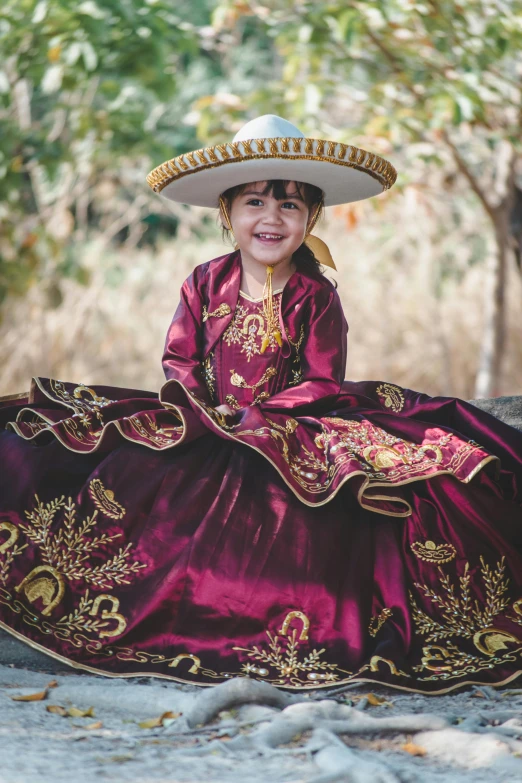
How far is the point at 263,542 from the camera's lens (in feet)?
7.98

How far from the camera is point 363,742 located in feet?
6.21

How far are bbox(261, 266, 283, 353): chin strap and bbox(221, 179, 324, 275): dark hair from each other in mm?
127

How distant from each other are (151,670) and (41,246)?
5.98 meters

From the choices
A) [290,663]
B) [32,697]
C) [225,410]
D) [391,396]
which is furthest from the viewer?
[391,396]

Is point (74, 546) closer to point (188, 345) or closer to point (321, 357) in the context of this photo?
point (188, 345)

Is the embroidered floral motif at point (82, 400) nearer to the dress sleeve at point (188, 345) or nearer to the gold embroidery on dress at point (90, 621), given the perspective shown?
the dress sleeve at point (188, 345)

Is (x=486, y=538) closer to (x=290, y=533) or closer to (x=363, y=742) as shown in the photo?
(x=290, y=533)

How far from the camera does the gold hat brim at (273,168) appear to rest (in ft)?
8.74

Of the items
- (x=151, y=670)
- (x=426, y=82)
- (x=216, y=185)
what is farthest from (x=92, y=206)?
(x=151, y=670)

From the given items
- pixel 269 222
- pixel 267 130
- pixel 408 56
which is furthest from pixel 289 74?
pixel 269 222

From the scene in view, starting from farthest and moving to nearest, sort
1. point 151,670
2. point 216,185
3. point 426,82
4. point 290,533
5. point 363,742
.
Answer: point 426,82, point 216,185, point 290,533, point 151,670, point 363,742

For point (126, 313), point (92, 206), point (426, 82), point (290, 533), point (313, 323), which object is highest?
point (92, 206)

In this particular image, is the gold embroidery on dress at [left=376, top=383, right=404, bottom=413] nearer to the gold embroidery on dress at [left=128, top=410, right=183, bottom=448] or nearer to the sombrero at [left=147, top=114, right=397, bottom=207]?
the sombrero at [left=147, top=114, right=397, bottom=207]

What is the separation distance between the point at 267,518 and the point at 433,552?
450mm
